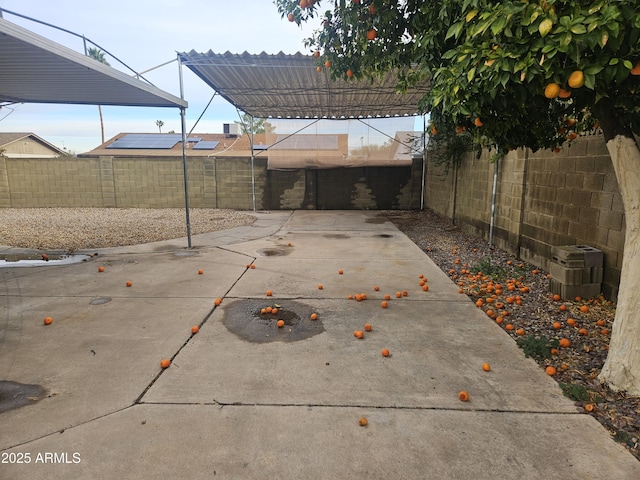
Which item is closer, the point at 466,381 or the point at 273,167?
the point at 466,381

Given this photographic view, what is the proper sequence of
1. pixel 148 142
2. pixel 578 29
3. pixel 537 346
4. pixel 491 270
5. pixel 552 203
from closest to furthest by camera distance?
pixel 578 29 → pixel 537 346 → pixel 552 203 → pixel 491 270 → pixel 148 142

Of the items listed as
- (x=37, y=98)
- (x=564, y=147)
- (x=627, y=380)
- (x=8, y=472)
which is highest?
(x=37, y=98)

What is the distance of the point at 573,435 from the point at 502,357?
0.94 metres

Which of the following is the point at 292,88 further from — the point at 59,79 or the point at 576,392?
the point at 576,392

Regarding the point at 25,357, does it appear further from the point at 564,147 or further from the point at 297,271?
the point at 564,147

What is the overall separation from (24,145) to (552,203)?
35116 mm

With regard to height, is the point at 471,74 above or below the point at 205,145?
below

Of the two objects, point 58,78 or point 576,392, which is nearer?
point 576,392

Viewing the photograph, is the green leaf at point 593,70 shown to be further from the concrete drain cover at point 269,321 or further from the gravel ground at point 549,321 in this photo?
the concrete drain cover at point 269,321

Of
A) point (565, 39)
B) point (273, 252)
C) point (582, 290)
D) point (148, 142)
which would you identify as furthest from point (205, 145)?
point (565, 39)

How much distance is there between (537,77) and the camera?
201 centimetres

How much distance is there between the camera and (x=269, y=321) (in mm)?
3867

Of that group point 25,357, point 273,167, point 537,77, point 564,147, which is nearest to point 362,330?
point 537,77

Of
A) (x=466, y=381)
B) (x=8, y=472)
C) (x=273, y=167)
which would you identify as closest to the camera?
(x=8, y=472)
